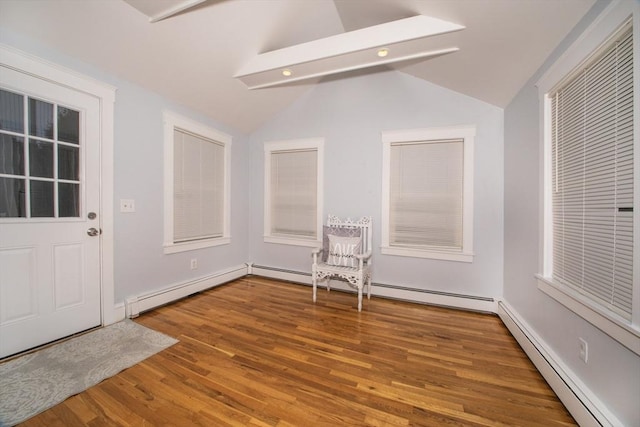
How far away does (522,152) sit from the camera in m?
2.21

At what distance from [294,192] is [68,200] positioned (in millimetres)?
2467

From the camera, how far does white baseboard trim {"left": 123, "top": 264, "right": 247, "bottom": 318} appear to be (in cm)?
244

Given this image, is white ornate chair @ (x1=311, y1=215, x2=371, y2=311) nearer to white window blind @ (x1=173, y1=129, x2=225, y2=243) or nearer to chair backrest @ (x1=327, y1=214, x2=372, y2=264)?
chair backrest @ (x1=327, y1=214, x2=372, y2=264)

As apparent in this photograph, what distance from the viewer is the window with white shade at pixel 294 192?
3570 mm

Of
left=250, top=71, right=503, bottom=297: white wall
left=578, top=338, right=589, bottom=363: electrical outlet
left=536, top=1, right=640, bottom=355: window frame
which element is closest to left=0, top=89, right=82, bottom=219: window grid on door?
left=250, top=71, right=503, bottom=297: white wall

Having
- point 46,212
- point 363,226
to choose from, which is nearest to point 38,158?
point 46,212

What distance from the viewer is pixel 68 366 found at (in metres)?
1.70

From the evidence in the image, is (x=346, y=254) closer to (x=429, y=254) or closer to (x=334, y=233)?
(x=334, y=233)

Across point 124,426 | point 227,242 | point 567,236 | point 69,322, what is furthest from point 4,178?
point 567,236

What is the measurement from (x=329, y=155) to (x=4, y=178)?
3084 mm

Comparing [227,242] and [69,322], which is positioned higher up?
[227,242]

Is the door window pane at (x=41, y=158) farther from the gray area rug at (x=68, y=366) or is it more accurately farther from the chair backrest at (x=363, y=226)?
the chair backrest at (x=363, y=226)

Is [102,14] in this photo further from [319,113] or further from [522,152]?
[522,152]

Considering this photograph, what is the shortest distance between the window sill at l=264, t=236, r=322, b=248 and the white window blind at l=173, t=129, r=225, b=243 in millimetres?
762
